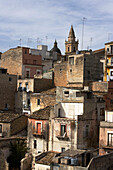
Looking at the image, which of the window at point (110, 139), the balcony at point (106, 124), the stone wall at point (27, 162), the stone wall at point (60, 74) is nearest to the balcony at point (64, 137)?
the balcony at point (106, 124)

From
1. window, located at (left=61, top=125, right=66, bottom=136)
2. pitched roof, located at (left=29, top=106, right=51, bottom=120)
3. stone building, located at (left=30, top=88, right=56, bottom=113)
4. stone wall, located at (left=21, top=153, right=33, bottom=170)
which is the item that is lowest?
stone wall, located at (left=21, top=153, right=33, bottom=170)

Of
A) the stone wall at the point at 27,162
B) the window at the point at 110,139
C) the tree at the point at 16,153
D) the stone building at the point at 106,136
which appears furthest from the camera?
the tree at the point at 16,153

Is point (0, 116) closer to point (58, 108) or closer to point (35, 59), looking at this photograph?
point (58, 108)

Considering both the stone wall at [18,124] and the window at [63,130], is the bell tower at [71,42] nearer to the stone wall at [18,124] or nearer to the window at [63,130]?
the stone wall at [18,124]

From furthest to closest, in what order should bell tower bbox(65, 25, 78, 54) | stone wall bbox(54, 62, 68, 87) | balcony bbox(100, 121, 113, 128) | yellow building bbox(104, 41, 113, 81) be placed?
1. bell tower bbox(65, 25, 78, 54)
2. stone wall bbox(54, 62, 68, 87)
3. yellow building bbox(104, 41, 113, 81)
4. balcony bbox(100, 121, 113, 128)

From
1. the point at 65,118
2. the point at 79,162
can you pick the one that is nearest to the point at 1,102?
the point at 65,118

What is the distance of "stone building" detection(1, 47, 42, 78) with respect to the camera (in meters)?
59.9

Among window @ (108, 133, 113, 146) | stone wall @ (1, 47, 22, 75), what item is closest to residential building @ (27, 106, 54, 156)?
window @ (108, 133, 113, 146)

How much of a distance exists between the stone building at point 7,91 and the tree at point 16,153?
12.3 m

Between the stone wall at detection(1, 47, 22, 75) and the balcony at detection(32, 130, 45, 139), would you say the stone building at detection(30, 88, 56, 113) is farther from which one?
the stone wall at detection(1, 47, 22, 75)

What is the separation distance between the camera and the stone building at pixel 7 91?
169 ft

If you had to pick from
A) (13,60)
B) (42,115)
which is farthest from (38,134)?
(13,60)

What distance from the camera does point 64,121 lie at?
1481 inches

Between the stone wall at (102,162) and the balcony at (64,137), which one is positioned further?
the balcony at (64,137)
